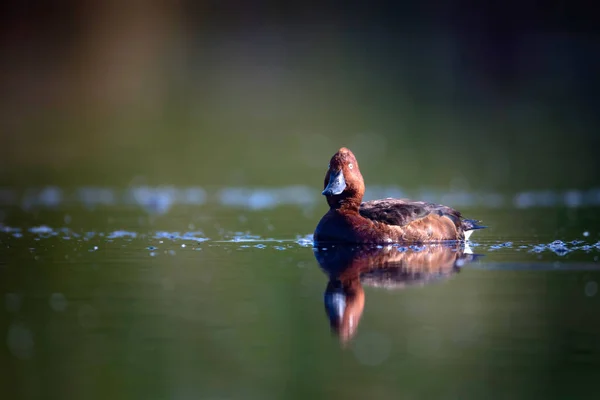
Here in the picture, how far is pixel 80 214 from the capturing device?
13.6m

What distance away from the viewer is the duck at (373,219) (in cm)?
977

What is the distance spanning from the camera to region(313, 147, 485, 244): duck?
32.1 feet

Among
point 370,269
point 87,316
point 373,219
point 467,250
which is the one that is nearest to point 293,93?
point 373,219

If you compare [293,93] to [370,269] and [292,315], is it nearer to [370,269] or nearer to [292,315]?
[370,269]

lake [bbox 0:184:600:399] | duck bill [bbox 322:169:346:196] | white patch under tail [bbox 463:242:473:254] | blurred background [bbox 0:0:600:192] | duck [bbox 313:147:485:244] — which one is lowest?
lake [bbox 0:184:600:399]

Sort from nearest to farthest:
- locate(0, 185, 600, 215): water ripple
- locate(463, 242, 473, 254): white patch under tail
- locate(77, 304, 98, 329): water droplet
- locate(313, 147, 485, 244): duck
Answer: locate(77, 304, 98, 329): water droplet, locate(463, 242, 473, 254): white patch under tail, locate(313, 147, 485, 244): duck, locate(0, 185, 600, 215): water ripple

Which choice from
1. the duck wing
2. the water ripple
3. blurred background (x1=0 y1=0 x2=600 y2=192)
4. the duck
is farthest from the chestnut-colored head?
blurred background (x1=0 y1=0 x2=600 y2=192)

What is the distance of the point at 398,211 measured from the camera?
9.80m

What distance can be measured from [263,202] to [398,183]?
3935mm

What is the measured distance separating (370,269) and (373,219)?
5.73 ft

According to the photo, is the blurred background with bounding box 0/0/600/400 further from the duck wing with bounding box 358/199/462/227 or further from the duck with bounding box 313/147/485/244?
the duck wing with bounding box 358/199/462/227

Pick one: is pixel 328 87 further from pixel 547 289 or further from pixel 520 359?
pixel 520 359

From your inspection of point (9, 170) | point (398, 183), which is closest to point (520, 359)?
point (398, 183)

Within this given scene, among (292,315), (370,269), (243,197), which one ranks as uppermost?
(243,197)
